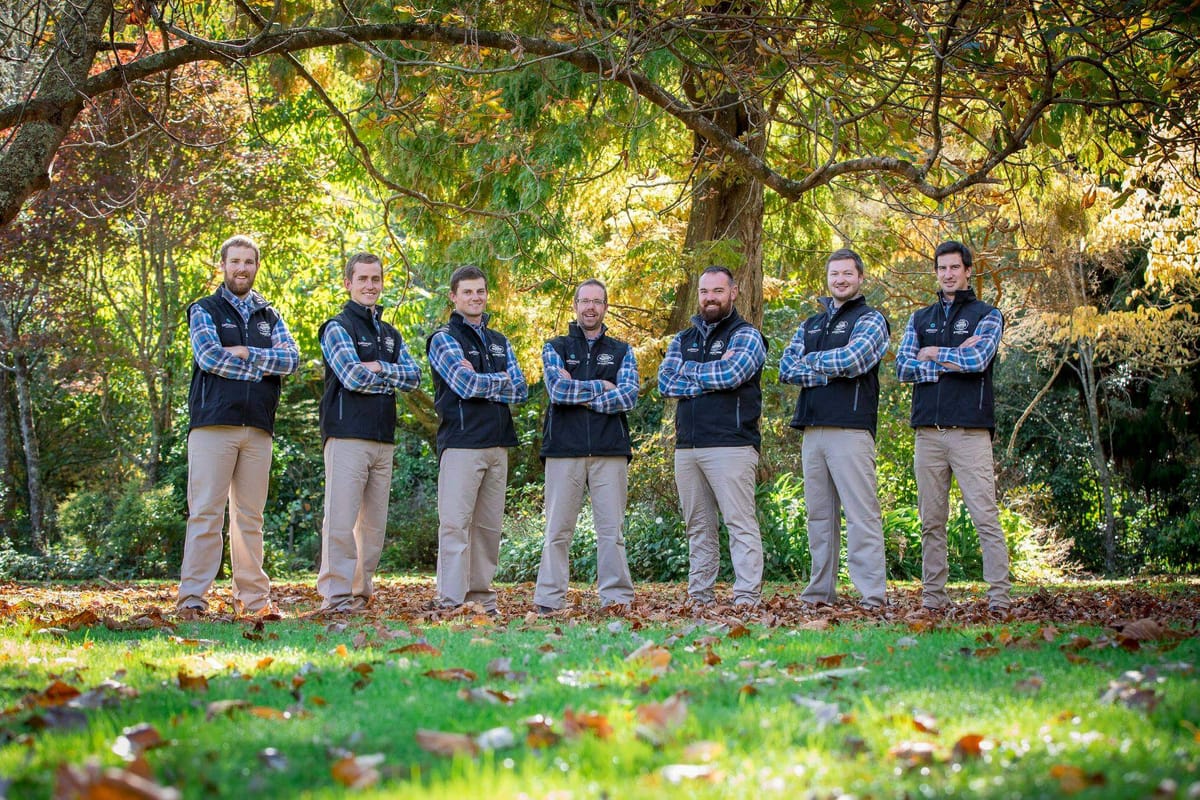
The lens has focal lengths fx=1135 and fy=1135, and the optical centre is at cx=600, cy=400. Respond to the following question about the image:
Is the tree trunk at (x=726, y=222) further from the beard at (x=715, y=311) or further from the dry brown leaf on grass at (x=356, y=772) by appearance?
the dry brown leaf on grass at (x=356, y=772)

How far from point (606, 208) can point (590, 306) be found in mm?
6829

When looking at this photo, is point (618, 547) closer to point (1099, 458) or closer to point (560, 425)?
point (560, 425)

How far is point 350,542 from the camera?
7.59 metres

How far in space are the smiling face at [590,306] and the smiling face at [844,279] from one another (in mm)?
1605

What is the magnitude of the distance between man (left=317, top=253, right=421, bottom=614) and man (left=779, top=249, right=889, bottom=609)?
274 cm

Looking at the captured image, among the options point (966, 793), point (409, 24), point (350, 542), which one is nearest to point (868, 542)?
point (350, 542)

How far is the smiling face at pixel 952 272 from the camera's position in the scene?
770 centimetres

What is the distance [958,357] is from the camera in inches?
293

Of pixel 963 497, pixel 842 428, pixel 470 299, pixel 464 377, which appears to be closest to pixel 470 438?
pixel 464 377

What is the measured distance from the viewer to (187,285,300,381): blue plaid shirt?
7281mm

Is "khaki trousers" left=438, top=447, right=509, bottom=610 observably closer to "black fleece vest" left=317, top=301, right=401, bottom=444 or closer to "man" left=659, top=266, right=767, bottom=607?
"black fleece vest" left=317, top=301, right=401, bottom=444

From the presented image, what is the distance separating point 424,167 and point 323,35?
4.84 metres

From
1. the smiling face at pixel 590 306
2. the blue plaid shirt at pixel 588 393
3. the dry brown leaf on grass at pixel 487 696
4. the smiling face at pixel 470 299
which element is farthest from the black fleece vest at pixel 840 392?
the dry brown leaf on grass at pixel 487 696

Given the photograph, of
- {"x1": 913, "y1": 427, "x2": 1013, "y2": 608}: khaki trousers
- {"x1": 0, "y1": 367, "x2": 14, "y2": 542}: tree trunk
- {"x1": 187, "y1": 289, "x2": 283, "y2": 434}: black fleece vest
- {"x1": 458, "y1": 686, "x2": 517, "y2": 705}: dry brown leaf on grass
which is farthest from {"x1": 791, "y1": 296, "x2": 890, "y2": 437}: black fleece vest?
{"x1": 0, "y1": 367, "x2": 14, "y2": 542}: tree trunk
